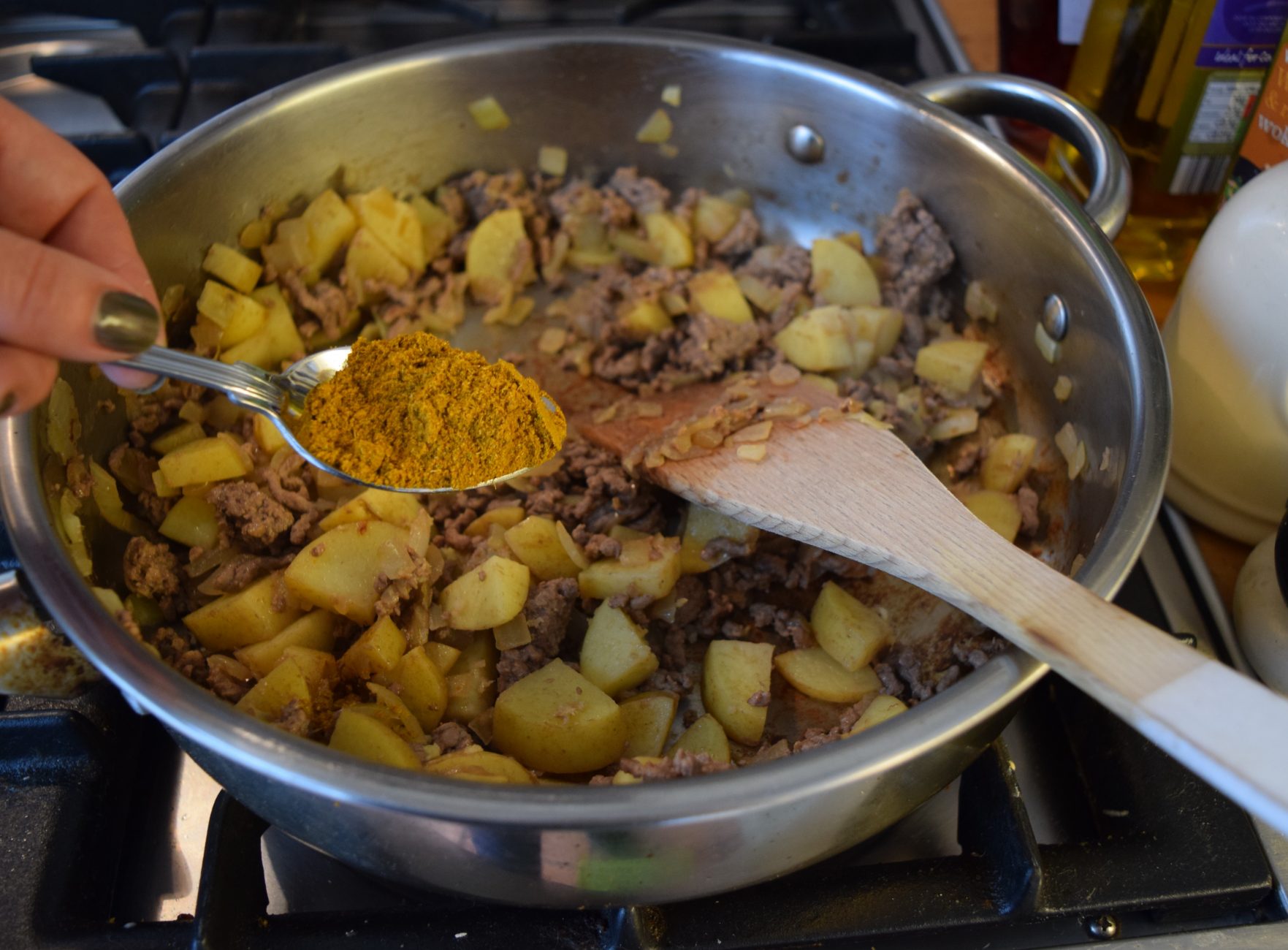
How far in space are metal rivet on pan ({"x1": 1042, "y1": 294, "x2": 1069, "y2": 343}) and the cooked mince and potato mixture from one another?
0.42ft

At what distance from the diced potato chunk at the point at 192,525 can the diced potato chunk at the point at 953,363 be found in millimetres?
1056

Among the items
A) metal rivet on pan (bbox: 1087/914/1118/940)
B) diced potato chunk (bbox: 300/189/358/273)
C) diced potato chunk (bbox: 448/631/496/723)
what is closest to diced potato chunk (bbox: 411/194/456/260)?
diced potato chunk (bbox: 300/189/358/273)

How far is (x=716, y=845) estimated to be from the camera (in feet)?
2.76

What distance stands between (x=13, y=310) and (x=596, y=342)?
1022mm

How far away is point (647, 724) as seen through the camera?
1196 mm

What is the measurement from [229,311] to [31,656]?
58 cm

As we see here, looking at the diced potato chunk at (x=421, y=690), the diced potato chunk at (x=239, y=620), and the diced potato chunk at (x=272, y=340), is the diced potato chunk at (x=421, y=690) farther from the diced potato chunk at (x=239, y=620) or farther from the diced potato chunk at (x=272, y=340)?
the diced potato chunk at (x=272, y=340)

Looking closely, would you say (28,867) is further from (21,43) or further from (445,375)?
(21,43)

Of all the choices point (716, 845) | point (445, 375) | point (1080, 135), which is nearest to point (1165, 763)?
point (716, 845)

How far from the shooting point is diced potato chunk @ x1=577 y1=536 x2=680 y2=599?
1.30 m

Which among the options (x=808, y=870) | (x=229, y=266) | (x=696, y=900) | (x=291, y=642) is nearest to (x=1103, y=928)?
(x=808, y=870)

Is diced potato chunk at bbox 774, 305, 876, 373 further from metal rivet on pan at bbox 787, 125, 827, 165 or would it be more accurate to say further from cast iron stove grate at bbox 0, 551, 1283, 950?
cast iron stove grate at bbox 0, 551, 1283, 950

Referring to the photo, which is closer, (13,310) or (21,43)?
(13,310)

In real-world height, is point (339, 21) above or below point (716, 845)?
above
